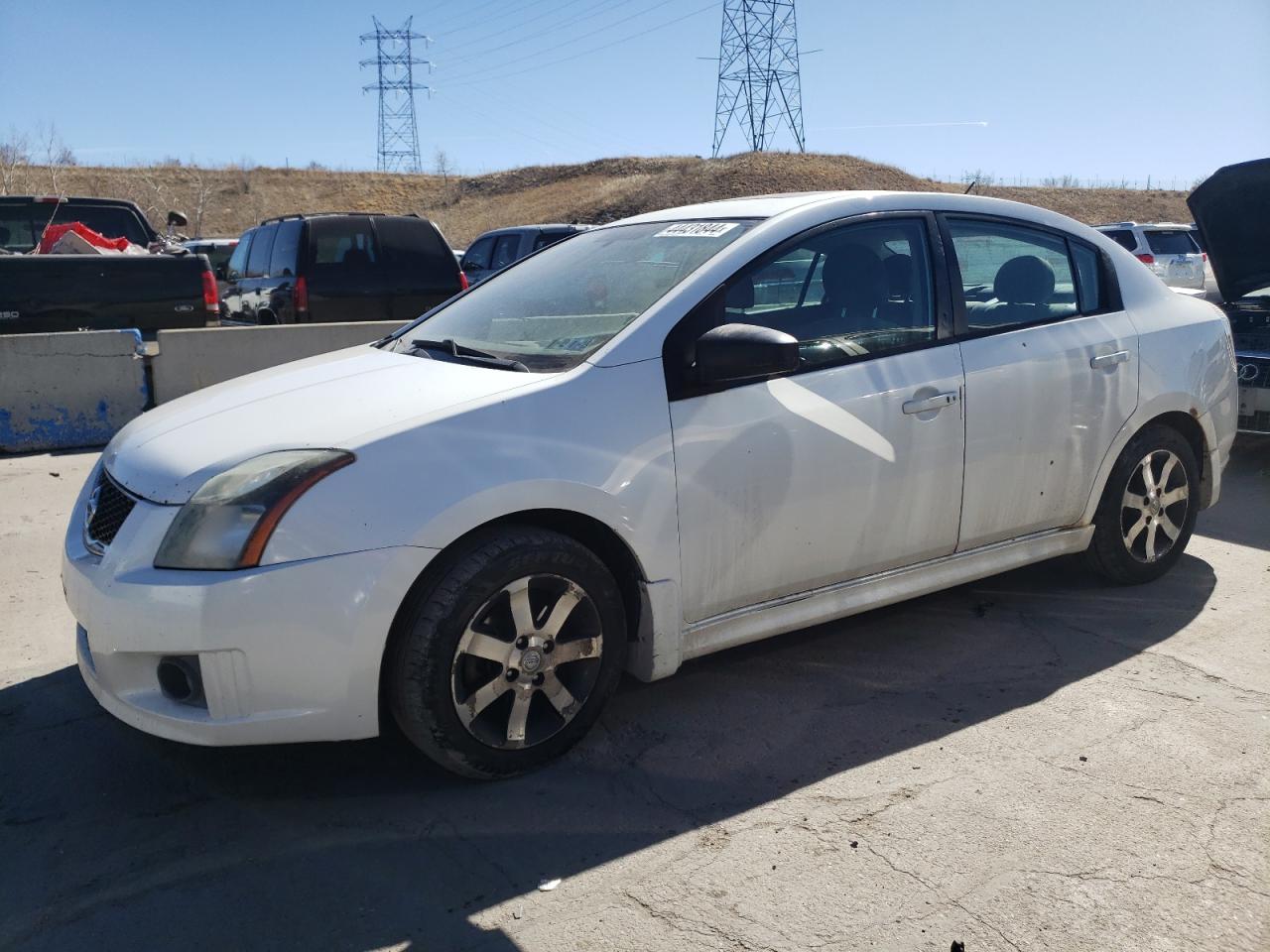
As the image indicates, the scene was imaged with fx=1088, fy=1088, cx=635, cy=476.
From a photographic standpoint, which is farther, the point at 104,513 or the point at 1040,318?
the point at 1040,318

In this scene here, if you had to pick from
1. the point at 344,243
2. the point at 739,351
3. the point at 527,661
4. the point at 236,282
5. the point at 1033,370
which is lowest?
the point at 527,661

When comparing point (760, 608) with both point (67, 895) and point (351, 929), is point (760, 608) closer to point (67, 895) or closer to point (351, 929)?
point (351, 929)

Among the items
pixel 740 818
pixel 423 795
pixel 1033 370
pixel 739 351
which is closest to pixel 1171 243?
pixel 1033 370

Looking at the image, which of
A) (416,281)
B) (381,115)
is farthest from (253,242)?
(381,115)

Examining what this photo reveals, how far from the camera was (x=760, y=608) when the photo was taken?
3.72 meters

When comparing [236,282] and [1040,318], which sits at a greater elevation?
[236,282]

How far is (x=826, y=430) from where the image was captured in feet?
12.2

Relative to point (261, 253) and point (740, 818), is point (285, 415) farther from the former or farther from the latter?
point (261, 253)

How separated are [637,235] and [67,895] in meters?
2.89

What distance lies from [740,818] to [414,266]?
9.43 meters

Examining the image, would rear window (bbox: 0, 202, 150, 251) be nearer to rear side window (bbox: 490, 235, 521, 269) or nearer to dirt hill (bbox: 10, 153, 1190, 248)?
rear side window (bbox: 490, 235, 521, 269)

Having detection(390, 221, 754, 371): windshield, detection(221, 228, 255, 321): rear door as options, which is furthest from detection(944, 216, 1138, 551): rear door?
detection(221, 228, 255, 321): rear door

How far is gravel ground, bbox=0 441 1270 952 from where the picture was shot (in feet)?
8.68

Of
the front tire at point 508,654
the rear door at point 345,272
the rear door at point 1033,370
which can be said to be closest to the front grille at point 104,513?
the front tire at point 508,654
